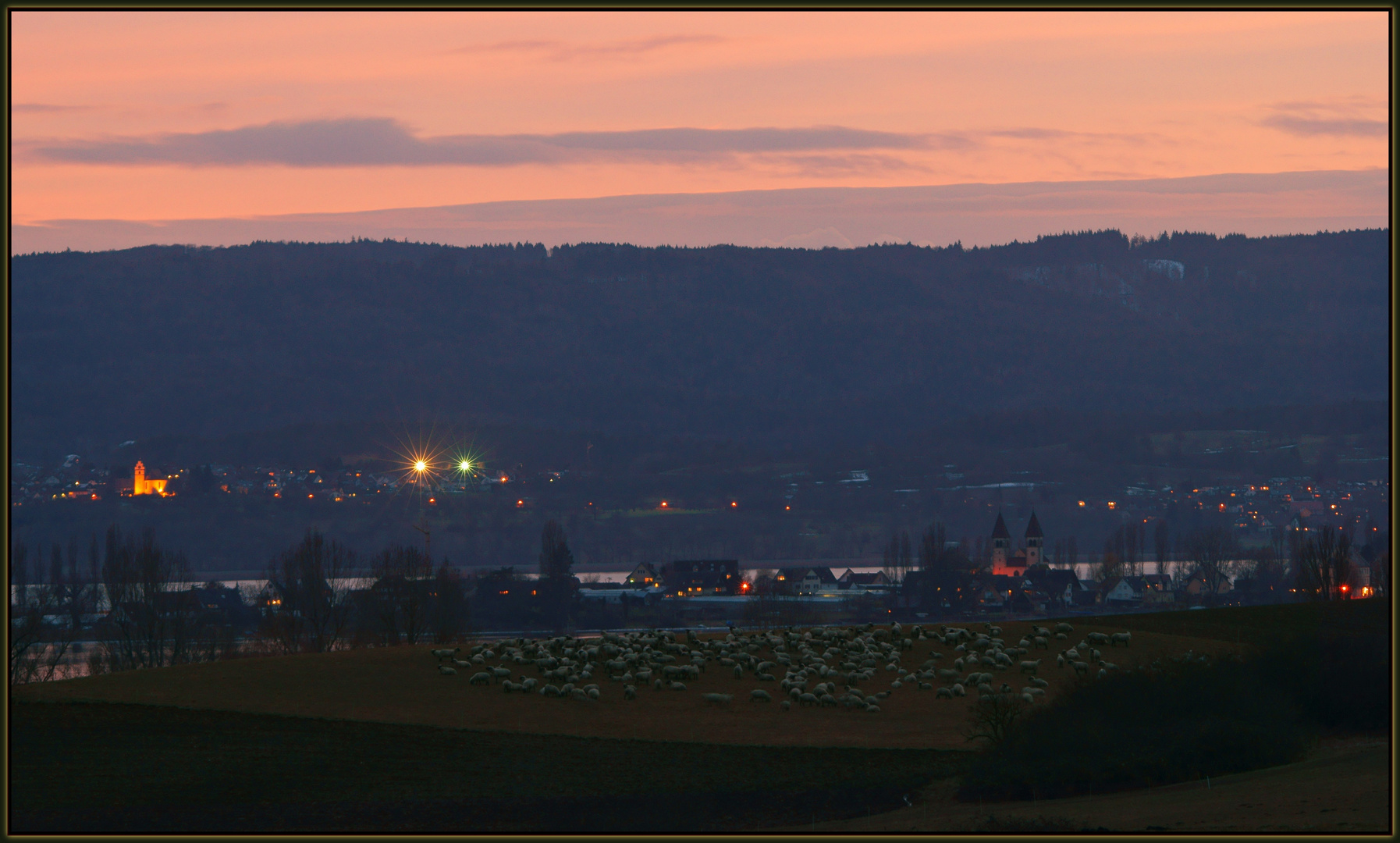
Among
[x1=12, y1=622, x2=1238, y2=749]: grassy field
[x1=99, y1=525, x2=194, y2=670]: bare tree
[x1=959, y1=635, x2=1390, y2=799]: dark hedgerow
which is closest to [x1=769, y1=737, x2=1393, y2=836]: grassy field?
[x1=959, y1=635, x2=1390, y2=799]: dark hedgerow

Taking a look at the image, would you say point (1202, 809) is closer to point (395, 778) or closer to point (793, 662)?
point (395, 778)

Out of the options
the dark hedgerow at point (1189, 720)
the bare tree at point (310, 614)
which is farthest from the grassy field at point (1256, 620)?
the bare tree at point (310, 614)

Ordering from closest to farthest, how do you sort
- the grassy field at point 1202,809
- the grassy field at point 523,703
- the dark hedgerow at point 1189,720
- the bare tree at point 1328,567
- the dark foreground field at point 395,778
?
the grassy field at point 1202,809, the dark foreground field at point 395,778, the dark hedgerow at point 1189,720, the grassy field at point 523,703, the bare tree at point 1328,567

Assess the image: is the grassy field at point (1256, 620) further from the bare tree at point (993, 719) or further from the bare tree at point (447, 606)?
the bare tree at point (447, 606)

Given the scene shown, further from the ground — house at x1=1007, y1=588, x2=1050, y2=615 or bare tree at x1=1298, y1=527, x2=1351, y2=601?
bare tree at x1=1298, y1=527, x2=1351, y2=601

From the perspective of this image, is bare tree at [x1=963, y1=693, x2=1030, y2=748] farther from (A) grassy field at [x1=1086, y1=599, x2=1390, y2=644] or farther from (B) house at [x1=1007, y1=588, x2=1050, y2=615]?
(B) house at [x1=1007, y1=588, x2=1050, y2=615]

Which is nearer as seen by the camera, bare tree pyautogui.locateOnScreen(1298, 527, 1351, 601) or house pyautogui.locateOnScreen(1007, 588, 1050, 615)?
bare tree pyautogui.locateOnScreen(1298, 527, 1351, 601)

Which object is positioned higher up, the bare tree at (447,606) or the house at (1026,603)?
the bare tree at (447,606)

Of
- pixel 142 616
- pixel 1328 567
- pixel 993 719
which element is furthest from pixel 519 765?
pixel 142 616
